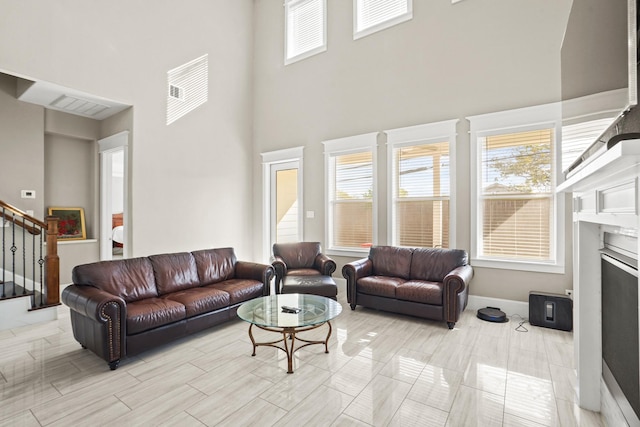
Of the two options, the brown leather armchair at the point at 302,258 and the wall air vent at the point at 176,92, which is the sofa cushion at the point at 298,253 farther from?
the wall air vent at the point at 176,92

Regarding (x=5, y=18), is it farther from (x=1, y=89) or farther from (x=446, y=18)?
(x=446, y=18)

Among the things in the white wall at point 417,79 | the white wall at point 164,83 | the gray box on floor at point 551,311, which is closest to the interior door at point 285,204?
the white wall at point 417,79

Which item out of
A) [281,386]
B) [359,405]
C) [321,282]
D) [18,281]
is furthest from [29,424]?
[18,281]

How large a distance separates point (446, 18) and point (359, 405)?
500 cm

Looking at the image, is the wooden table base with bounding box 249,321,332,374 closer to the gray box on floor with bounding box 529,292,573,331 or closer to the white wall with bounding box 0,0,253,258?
the gray box on floor with bounding box 529,292,573,331

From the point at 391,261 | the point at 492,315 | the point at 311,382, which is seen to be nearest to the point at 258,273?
the point at 391,261

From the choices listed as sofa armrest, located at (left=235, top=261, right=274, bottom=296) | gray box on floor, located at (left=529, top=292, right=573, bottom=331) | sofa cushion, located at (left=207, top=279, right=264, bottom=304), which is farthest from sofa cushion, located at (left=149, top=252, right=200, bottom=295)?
gray box on floor, located at (left=529, top=292, right=573, bottom=331)

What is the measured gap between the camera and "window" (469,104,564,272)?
390 cm

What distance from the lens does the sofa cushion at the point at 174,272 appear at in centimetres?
378

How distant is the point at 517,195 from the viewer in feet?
13.5

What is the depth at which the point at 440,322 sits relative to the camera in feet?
12.7

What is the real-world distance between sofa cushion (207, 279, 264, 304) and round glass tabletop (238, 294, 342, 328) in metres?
0.63

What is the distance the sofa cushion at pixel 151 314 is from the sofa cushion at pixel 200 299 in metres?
0.09

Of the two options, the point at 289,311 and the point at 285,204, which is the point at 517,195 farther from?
the point at 285,204
